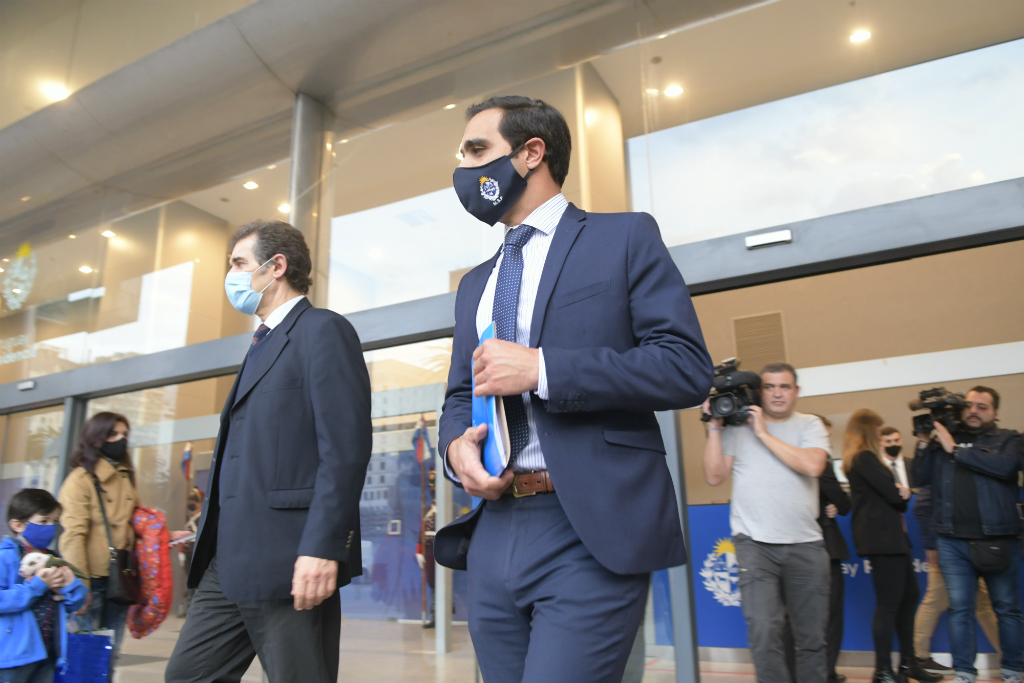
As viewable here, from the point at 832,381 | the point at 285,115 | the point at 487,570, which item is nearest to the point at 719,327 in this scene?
the point at 832,381

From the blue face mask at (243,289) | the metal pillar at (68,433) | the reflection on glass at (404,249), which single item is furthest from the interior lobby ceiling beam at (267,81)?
the blue face mask at (243,289)

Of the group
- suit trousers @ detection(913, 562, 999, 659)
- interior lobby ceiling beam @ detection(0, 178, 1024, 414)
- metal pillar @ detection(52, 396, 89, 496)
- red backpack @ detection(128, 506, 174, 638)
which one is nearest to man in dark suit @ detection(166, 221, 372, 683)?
interior lobby ceiling beam @ detection(0, 178, 1024, 414)

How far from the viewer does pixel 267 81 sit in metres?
5.36

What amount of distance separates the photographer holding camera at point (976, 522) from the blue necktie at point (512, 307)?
12.7 ft

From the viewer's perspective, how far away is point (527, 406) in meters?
1.41

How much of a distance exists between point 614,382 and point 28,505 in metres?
3.59

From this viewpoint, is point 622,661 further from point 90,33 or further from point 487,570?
point 90,33

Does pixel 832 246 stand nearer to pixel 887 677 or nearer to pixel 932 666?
pixel 887 677

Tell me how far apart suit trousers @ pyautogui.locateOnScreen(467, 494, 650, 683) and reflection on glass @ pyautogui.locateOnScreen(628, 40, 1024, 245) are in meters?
2.84

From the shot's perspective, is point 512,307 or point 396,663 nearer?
point 512,307

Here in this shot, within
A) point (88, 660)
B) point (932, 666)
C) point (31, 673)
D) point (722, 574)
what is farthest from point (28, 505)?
point (932, 666)

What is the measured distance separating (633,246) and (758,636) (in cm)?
285

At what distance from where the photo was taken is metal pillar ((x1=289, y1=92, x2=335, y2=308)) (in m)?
5.11

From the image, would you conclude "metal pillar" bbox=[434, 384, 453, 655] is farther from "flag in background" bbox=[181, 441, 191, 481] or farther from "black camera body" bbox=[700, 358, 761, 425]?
"flag in background" bbox=[181, 441, 191, 481]
